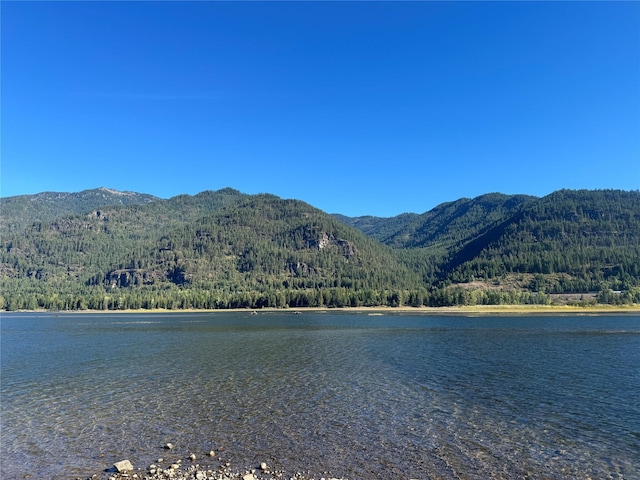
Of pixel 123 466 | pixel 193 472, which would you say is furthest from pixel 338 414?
pixel 123 466

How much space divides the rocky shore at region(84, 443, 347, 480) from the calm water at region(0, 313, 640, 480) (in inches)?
27.5

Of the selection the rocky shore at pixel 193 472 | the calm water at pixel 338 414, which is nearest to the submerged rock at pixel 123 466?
the rocky shore at pixel 193 472

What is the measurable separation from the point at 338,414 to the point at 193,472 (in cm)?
1324

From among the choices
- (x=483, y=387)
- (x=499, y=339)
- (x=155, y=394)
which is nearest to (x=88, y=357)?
(x=155, y=394)

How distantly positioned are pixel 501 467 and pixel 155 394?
29219 millimetres

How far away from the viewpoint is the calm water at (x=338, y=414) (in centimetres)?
2330

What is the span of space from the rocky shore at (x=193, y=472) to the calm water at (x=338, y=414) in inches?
27.5

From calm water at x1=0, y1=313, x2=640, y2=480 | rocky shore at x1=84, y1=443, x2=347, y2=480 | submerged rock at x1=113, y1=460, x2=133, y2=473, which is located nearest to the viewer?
rocky shore at x1=84, y1=443, x2=347, y2=480

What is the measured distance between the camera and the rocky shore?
819 inches

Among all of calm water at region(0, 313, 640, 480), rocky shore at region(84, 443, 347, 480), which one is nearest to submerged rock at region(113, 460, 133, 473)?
rocky shore at region(84, 443, 347, 480)

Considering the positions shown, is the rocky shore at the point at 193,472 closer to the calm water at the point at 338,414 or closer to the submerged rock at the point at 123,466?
the submerged rock at the point at 123,466

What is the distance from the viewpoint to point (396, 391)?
132ft

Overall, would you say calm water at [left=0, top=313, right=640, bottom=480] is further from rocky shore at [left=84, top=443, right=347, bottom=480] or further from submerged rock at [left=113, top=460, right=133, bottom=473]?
submerged rock at [left=113, top=460, right=133, bottom=473]

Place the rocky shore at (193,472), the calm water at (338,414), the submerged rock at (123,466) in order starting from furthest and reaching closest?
the calm water at (338,414), the submerged rock at (123,466), the rocky shore at (193,472)
